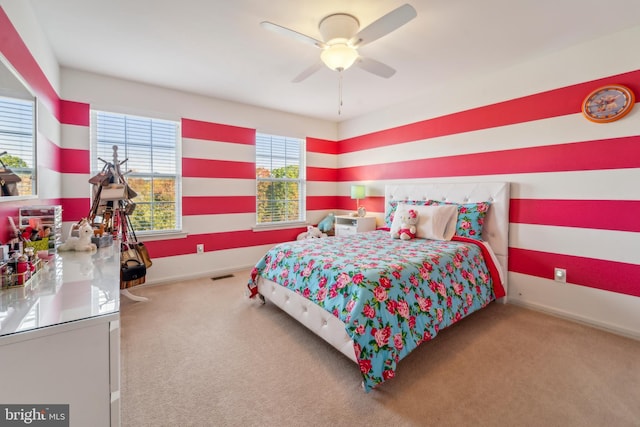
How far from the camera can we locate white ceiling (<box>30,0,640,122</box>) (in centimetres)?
195

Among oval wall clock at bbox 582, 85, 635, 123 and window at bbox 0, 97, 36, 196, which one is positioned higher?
oval wall clock at bbox 582, 85, 635, 123

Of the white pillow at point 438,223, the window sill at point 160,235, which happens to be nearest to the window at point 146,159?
the window sill at point 160,235

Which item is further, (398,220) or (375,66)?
(398,220)

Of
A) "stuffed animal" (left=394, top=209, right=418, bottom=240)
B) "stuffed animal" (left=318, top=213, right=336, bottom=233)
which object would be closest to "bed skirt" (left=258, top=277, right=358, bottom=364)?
"stuffed animal" (left=394, top=209, right=418, bottom=240)

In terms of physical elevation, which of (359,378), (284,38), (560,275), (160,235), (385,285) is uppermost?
(284,38)

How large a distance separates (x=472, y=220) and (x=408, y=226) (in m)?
0.65

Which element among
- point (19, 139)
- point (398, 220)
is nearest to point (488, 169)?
point (398, 220)

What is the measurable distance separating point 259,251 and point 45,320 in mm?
3339

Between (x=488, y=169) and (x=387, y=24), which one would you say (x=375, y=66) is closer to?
(x=387, y=24)

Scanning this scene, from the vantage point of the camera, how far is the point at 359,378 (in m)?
1.75

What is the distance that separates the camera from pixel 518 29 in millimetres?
2201

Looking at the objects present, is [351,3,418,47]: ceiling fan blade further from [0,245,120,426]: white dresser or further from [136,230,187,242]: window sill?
[136,230,187,242]: window sill

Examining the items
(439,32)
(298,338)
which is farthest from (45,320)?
(439,32)

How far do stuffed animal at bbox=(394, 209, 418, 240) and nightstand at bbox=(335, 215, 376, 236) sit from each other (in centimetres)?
110
